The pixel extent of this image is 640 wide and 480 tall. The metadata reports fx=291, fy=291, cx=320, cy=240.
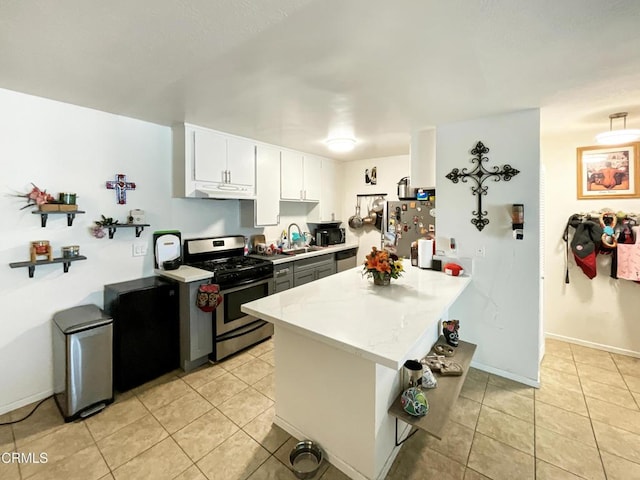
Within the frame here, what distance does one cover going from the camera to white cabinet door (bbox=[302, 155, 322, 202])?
14.2ft

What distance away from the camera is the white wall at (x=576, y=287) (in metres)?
3.03

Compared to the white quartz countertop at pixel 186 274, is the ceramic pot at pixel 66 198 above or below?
above

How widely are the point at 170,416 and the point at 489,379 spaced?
2690mm

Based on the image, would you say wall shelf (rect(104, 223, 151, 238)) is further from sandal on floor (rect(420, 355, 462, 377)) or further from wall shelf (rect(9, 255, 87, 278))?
sandal on floor (rect(420, 355, 462, 377))

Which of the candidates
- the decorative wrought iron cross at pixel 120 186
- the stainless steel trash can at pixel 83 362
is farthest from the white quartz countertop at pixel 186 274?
the decorative wrought iron cross at pixel 120 186

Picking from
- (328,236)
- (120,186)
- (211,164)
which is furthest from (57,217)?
(328,236)

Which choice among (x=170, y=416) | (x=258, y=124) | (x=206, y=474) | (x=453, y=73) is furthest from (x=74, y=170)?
(x=453, y=73)

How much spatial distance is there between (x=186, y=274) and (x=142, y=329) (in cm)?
58

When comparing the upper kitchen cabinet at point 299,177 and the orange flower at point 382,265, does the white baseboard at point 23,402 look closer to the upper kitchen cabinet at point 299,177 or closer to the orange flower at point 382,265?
the orange flower at point 382,265

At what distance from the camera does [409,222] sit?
11.3 ft

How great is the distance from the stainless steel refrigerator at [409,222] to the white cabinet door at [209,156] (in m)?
2.08

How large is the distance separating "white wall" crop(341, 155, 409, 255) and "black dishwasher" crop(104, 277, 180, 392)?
3.07 meters

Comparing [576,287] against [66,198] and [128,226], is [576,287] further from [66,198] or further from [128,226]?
[66,198]

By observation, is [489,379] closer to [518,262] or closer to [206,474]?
[518,262]
